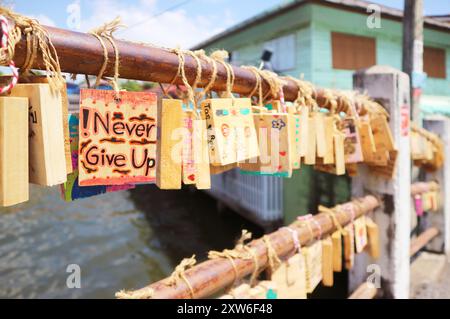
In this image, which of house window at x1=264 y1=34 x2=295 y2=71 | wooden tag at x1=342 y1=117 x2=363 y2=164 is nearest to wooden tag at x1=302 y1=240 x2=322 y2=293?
wooden tag at x1=342 y1=117 x2=363 y2=164

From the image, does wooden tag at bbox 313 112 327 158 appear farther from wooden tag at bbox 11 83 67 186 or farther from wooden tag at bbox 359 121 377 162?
wooden tag at bbox 11 83 67 186

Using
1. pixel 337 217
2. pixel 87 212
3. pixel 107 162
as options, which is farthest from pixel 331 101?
pixel 87 212

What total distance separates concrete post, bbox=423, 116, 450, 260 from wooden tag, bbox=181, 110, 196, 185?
430 cm

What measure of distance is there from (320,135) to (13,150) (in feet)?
4.55

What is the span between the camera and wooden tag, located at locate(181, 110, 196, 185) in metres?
1.04

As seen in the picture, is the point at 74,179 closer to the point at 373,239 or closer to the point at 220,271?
the point at 220,271

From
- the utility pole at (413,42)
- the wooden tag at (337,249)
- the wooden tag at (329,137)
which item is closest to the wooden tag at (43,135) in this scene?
the wooden tag at (329,137)

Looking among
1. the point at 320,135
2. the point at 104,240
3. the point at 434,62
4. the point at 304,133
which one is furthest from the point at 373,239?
the point at 434,62

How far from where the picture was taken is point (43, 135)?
29.0 inches

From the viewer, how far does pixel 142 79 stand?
42.6 inches

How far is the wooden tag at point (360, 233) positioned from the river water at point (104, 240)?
14.1 feet
